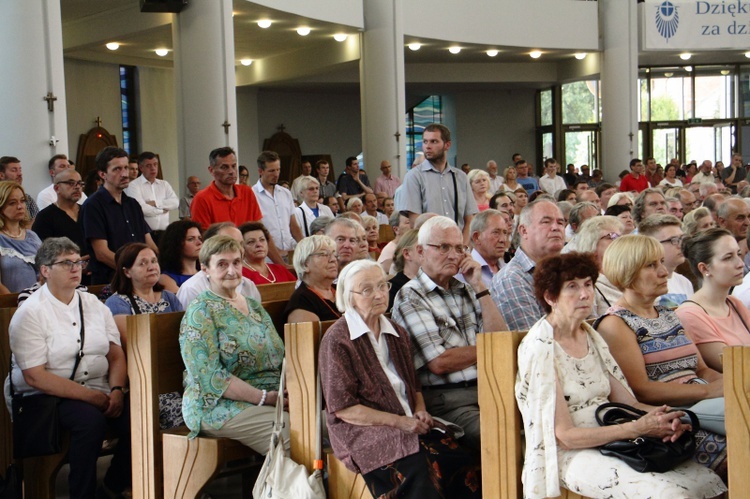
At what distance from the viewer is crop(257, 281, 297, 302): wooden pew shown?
5.11m

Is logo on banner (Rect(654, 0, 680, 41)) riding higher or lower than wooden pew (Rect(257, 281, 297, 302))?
higher

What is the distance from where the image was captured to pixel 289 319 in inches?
171

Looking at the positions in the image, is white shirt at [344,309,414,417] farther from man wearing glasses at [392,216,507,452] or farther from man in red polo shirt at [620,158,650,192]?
man in red polo shirt at [620,158,650,192]

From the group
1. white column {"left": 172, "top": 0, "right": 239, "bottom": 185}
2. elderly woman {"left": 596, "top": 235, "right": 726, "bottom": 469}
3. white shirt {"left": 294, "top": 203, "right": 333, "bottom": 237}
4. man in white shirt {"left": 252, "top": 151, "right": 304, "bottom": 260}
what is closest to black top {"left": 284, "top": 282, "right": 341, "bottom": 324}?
elderly woman {"left": 596, "top": 235, "right": 726, "bottom": 469}

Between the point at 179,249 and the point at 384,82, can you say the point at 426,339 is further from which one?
the point at 384,82

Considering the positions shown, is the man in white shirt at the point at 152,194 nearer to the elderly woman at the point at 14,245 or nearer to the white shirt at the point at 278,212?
the white shirt at the point at 278,212

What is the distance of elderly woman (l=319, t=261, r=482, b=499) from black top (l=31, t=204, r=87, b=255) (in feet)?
10.3

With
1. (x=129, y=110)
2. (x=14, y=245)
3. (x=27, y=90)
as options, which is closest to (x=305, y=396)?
(x=14, y=245)

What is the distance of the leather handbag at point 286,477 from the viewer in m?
3.66

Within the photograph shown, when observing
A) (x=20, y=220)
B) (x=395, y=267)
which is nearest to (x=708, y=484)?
(x=395, y=267)

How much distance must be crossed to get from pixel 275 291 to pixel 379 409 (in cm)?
165

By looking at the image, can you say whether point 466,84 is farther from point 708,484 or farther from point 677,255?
point 708,484

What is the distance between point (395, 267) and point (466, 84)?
16.1 m

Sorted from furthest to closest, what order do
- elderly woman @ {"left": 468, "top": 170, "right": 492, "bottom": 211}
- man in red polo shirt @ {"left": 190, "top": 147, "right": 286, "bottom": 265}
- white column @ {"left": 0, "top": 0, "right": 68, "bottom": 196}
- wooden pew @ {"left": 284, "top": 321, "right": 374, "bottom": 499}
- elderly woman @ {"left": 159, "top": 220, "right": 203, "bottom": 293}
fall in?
elderly woman @ {"left": 468, "top": 170, "right": 492, "bottom": 211}, white column @ {"left": 0, "top": 0, "right": 68, "bottom": 196}, man in red polo shirt @ {"left": 190, "top": 147, "right": 286, "bottom": 265}, elderly woman @ {"left": 159, "top": 220, "right": 203, "bottom": 293}, wooden pew @ {"left": 284, "top": 321, "right": 374, "bottom": 499}
